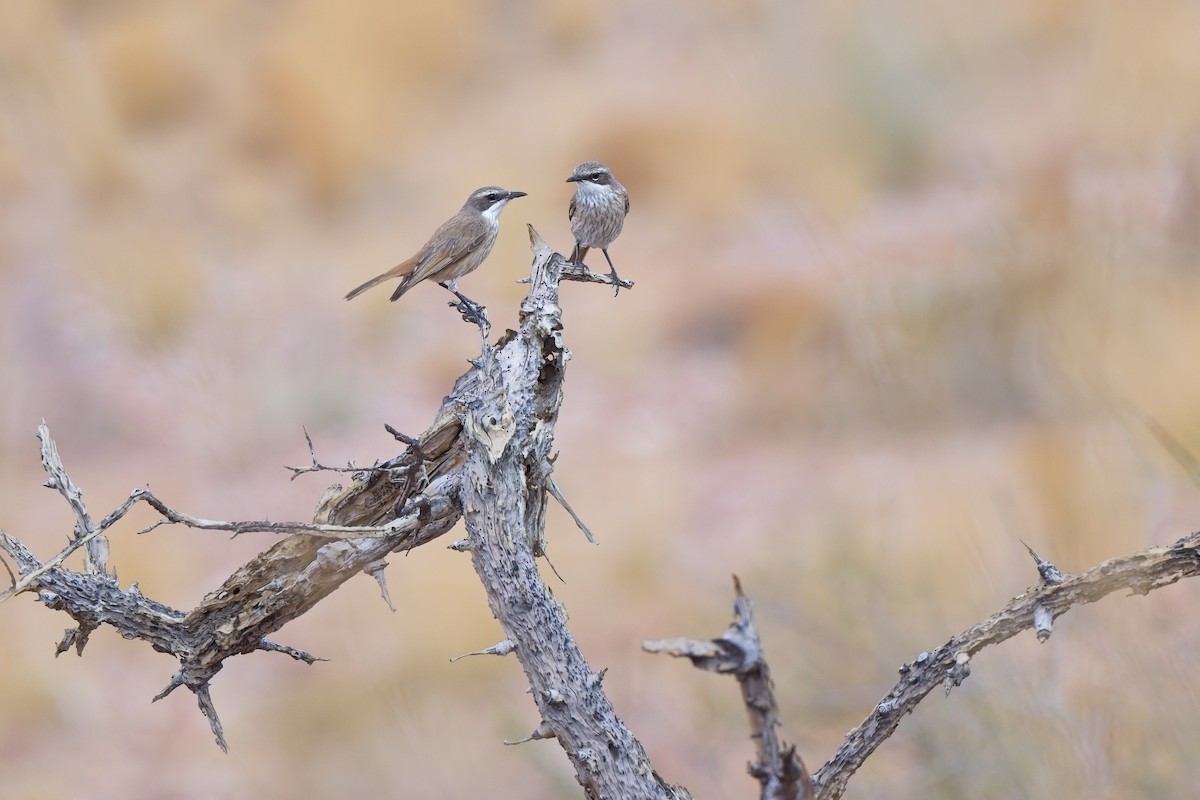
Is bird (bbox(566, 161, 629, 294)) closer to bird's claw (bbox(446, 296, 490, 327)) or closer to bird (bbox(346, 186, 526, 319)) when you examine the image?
bird (bbox(346, 186, 526, 319))

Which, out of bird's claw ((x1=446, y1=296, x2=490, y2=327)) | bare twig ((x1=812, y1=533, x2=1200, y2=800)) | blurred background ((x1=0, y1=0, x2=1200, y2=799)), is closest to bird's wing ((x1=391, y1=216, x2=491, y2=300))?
bird's claw ((x1=446, y1=296, x2=490, y2=327))

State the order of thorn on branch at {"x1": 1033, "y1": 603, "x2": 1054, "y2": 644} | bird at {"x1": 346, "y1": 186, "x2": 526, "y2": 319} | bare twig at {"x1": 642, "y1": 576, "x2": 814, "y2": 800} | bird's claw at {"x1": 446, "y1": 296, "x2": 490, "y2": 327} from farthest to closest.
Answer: bird at {"x1": 346, "y1": 186, "x2": 526, "y2": 319} → bird's claw at {"x1": 446, "y1": 296, "x2": 490, "y2": 327} → thorn on branch at {"x1": 1033, "y1": 603, "x2": 1054, "y2": 644} → bare twig at {"x1": 642, "y1": 576, "x2": 814, "y2": 800}

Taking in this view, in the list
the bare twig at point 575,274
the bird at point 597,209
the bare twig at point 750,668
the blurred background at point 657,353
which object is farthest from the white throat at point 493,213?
the bare twig at point 750,668

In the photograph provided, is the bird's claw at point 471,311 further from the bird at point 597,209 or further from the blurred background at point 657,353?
the blurred background at point 657,353

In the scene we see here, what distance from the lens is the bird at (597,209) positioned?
427cm

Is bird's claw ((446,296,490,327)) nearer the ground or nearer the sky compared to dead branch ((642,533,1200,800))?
nearer the sky

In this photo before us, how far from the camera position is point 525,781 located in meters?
6.61

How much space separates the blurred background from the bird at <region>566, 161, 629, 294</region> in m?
0.69

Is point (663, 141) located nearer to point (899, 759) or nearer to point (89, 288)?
point (89, 288)

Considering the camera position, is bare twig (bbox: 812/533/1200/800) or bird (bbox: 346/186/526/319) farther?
bird (bbox: 346/186/526/319)

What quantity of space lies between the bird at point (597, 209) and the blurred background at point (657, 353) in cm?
69

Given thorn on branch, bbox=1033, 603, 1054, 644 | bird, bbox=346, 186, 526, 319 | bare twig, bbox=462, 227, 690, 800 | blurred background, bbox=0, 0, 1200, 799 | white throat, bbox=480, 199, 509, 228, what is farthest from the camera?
blurred background, bbox=0, 0, 1200, 799

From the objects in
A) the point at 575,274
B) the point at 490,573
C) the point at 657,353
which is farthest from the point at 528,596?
the point at 657,353

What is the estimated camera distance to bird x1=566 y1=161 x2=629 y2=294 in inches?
168
